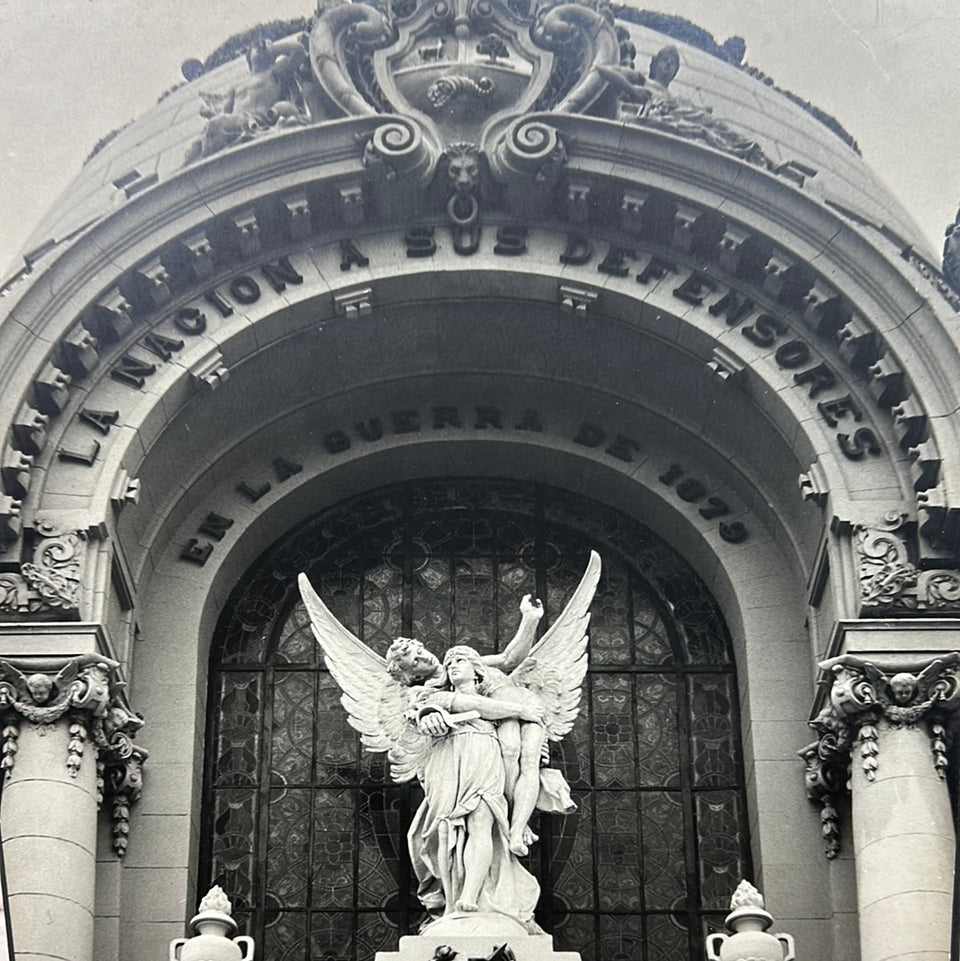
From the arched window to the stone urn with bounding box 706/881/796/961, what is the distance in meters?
2.22

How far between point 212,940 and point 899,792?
5.41m

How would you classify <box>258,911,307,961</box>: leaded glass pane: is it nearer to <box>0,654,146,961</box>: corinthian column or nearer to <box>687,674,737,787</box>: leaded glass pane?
<box>0,654,146,961</box>: corinthian column

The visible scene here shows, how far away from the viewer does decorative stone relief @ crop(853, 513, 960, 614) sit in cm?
1939

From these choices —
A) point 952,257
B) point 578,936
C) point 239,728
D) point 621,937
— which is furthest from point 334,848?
point 952,257

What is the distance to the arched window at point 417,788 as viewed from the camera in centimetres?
2073

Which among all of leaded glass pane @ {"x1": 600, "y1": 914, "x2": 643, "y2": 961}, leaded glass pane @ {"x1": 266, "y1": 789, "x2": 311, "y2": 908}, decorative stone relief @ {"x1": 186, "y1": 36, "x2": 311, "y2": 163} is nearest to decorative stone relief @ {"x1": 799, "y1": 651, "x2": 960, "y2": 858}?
leaded glass pane @ {"x1": 600, "y1": 914, "x2": 643, "y2": 961}

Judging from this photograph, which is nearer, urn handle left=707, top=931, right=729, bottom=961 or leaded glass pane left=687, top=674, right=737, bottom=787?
urn handle left=707, top=931, right=729, bottom=961

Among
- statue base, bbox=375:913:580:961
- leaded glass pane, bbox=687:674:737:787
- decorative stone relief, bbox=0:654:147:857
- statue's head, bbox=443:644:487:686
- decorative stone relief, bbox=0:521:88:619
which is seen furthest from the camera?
leaded glass pane, bbox=687:674:737:787

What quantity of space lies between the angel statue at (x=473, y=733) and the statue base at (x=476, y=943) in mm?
226

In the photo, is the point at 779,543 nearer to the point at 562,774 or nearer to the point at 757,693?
the point at 757,693

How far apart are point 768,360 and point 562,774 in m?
4.05

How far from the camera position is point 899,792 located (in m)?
18.8

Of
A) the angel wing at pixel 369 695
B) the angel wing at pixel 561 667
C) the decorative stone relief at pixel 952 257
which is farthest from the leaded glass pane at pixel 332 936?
the decorative stone relief at pixel 952 257

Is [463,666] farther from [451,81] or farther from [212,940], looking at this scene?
[451,81]
